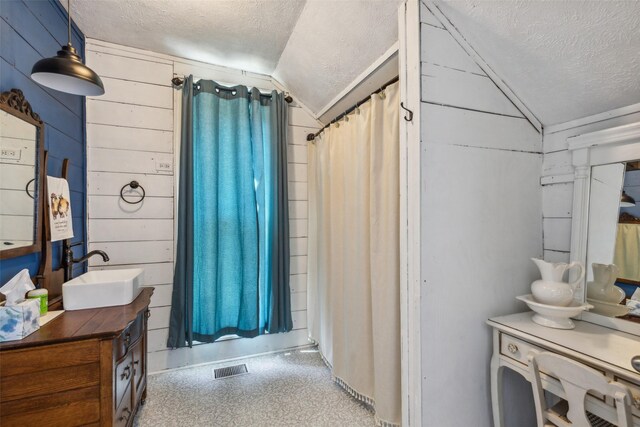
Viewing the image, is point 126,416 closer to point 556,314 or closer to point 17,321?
point 17,321

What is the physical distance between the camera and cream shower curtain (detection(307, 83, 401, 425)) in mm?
1535

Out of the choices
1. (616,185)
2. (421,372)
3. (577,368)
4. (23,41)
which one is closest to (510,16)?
(616,185)

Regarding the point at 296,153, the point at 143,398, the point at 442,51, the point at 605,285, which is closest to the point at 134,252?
the point at 143,398

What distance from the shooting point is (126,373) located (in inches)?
53.1

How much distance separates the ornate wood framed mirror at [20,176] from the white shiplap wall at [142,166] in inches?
24.9

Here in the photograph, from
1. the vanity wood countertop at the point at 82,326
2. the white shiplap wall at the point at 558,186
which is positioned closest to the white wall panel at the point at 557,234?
the white shiplap wall at the point at 558,186

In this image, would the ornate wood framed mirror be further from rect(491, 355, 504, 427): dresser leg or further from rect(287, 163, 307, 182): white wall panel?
rect(491, 355, 504, 427): dresser leg

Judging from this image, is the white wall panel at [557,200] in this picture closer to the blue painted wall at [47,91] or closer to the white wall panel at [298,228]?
the white wall panel at [298,228]

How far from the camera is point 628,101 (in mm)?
1178

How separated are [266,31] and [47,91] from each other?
4.38ft

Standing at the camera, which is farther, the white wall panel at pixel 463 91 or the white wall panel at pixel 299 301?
the white wall panel at pixel 299 301

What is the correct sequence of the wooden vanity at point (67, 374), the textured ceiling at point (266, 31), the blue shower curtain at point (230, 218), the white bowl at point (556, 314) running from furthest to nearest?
the blue shower curtain at point (230, 218)
the textured ceiling at point (266, 31)
the white bowl at point (556, 314)
the wooden vanity at point (67, 374)

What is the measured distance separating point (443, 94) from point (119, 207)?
2.28m

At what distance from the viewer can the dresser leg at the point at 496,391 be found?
125 centimetres
